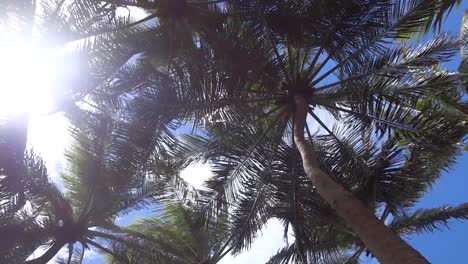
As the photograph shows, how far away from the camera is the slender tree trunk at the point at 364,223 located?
5883mm

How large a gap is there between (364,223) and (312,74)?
443 cm

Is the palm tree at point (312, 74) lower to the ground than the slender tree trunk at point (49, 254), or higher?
higher

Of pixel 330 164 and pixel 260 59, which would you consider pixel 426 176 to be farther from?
pixel 260 59

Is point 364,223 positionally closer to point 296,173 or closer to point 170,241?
point 296,173

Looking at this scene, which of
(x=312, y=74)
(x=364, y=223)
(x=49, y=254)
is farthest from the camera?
(x=49, y=254)

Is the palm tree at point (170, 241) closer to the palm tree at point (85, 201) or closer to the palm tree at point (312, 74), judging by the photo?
the palm tree at point (85, 201)

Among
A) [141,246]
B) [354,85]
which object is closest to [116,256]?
[141,246]

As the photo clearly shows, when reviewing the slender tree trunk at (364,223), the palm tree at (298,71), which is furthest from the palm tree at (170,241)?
the slender tree trunk at (364,223)

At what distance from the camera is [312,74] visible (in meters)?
10.7

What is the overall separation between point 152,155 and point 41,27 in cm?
283

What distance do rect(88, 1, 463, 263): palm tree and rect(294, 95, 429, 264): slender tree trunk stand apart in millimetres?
1481

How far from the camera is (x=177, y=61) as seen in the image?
1115 centimetres

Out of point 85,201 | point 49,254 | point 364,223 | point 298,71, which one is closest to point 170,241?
point 85,201

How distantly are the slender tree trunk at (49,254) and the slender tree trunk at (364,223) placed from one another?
572 cm
